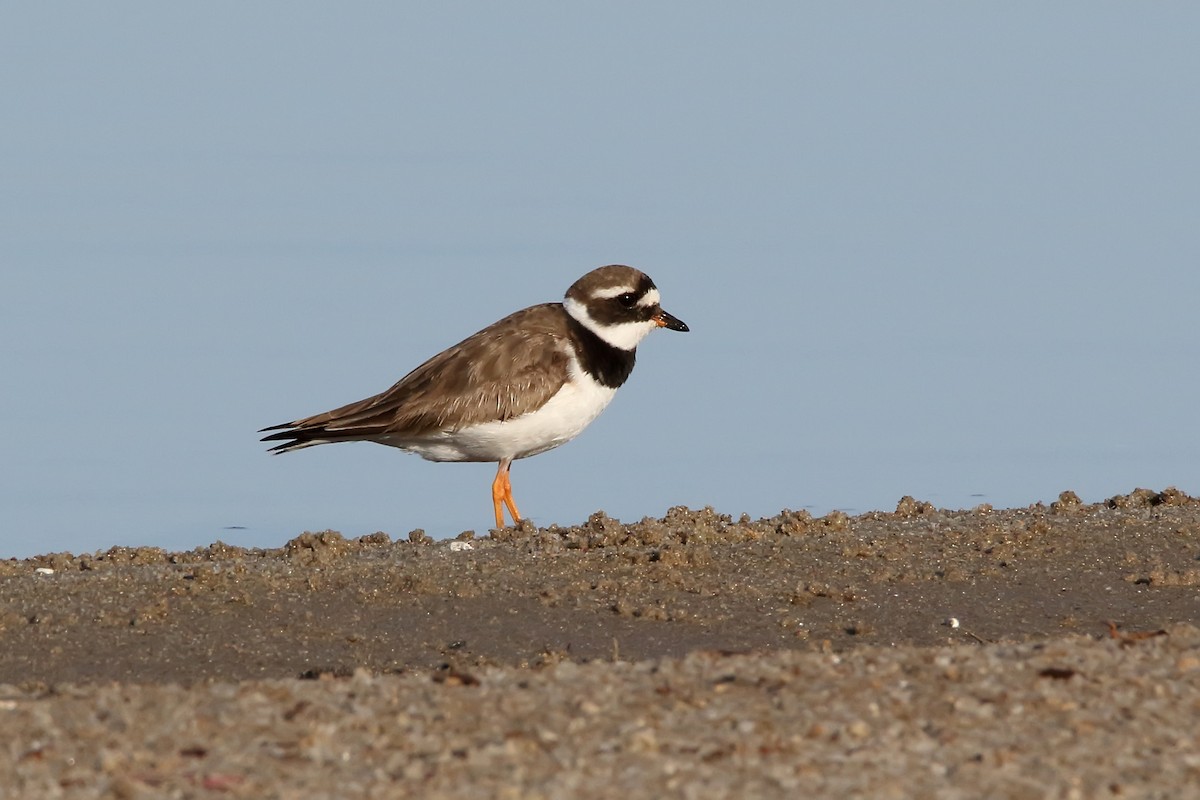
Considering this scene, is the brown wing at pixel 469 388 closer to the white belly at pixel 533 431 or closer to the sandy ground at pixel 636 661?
the white belly at pixel 533 431

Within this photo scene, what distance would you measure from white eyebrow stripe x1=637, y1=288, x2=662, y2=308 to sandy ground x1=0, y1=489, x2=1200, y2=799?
81.5 inches

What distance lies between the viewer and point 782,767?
4.90m

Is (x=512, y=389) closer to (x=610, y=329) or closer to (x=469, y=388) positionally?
(x=469, y=388)

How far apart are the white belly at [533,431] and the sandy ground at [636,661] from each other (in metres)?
0.98

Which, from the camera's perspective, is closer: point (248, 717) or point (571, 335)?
point (248, 717)

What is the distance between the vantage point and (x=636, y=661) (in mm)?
7660

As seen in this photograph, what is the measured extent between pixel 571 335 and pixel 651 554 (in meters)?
2.67

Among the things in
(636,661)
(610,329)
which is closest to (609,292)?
(610,329)

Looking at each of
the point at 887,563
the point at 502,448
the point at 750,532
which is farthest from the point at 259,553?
the point at 887,563

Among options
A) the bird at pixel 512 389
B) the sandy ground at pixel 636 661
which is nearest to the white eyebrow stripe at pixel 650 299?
the bird at pixel 512 389

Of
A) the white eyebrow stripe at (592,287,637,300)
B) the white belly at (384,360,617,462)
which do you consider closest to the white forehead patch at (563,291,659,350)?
the white eyebrow stripe at (592,287,637,300)

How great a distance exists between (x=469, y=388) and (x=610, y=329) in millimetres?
1147

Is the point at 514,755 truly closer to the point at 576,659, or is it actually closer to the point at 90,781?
the point at 90,781

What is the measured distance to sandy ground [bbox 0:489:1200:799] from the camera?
193 inches
